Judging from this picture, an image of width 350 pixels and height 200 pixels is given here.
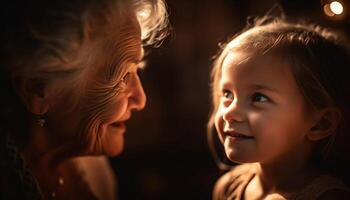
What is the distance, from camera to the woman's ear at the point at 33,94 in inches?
54.7

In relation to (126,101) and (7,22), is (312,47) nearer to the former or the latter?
(126,101)

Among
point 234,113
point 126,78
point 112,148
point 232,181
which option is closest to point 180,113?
point 232,181

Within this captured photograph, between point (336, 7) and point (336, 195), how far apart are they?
0.61 meters

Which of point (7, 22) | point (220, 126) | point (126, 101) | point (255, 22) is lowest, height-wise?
point (220, 126)

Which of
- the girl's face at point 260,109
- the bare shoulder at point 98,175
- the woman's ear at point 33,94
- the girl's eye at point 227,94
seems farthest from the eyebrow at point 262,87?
the bare shoulder at point 98,175

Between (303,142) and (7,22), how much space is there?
3.42 ft

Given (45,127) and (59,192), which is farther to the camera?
(59,192)

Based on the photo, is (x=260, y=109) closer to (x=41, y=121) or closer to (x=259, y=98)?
(x=259, y=98)

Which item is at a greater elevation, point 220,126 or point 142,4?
point 142,4

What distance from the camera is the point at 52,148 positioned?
160 centimetres

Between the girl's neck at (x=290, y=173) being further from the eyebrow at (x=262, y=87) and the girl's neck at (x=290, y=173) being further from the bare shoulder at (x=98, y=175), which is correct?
the bare shoulder at (x=98, y=175)

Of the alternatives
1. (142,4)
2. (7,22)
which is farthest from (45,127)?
(142,4)

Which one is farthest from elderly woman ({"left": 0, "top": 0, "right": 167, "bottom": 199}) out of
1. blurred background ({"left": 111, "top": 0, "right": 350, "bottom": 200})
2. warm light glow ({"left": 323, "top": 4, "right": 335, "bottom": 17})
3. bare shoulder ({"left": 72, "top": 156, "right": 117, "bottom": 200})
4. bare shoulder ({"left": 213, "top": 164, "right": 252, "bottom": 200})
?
blurred background ({"left": 111, "top": 0, "right": 350, "bottom": 200})

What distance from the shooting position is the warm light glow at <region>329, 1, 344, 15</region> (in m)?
1.42
